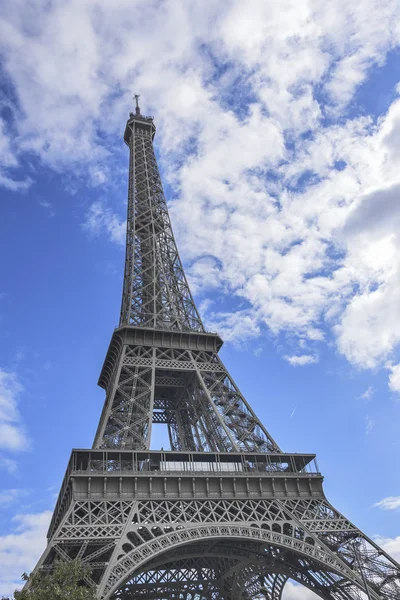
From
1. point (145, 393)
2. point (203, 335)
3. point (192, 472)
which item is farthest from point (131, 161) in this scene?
point (192, 472)

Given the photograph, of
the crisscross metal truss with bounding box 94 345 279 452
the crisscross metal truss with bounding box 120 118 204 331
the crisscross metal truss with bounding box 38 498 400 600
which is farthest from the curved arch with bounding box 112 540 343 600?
the crisscross metal truss with bounding box 120 118 204 331

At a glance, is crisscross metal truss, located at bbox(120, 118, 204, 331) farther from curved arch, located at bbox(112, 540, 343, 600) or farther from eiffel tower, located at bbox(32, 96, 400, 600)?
curved arch, located at bbox(112, 540, 343, 600)

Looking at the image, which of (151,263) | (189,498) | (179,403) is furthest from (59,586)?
(151,263)

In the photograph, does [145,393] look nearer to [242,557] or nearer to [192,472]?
[192,472]

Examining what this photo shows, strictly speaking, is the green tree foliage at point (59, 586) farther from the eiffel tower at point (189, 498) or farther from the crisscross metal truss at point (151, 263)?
the crisscross metal truss at point (151, 263)

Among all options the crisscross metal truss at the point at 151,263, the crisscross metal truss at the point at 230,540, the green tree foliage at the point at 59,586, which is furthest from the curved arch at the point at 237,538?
the crisscross metal truss at the point at 151,263

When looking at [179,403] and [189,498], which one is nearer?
[189,498]

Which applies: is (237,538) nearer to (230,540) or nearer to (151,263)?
(230,540)
